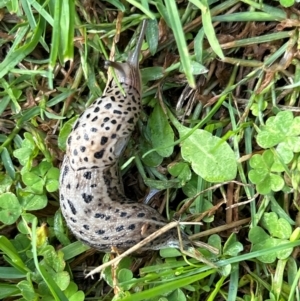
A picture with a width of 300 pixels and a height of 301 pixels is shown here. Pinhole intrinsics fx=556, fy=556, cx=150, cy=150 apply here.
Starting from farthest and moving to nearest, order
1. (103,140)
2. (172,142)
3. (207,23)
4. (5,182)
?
(5,182)
(172,142)
(103,140)
(207,23)

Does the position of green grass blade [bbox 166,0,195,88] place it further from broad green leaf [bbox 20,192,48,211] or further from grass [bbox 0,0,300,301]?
broad green leaf [bbox 20,192,48,211]

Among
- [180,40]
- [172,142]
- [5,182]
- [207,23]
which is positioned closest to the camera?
[180,40]

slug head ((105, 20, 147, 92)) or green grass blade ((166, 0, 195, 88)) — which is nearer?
green grass blade ((166, 0, 195, 88))

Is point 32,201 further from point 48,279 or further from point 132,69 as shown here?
point 132,69

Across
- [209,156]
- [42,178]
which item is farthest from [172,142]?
[42,178]

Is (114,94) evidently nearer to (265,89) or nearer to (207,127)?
(207,127)

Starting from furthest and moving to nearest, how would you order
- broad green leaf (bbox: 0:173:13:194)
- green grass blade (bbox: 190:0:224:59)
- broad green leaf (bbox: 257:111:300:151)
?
1. broad green leaf (bbox: 0:173:13:194)
2. broad green leaf (bbox: 257:111:300:151)
3. green grass blade (bbox: 190:0:224:59)

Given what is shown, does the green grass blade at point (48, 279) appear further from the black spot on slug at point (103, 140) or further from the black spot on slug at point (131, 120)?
the black spot on slug at point (131, 120)

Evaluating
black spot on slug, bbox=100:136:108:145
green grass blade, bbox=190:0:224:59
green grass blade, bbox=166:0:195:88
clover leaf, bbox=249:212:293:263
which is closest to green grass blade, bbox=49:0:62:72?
black spot on slug, bbox=100:136:108:145
